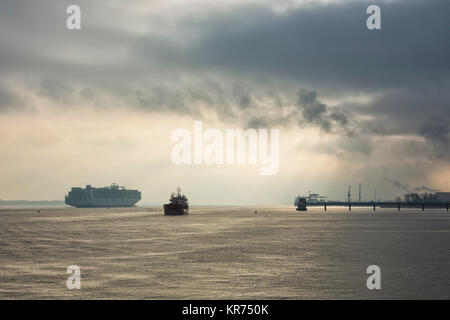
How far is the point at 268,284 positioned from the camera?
3362 cm

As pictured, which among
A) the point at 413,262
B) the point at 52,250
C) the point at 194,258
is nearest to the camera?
the point at 413,262

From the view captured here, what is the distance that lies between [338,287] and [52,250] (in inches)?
1520

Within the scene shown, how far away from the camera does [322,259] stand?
49125mm

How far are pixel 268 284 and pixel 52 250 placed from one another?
34.5 metres

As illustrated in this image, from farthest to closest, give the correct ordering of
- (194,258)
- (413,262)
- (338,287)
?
(194,258)
(413,262)
(338,287)

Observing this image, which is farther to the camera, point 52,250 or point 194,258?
point 52,250
